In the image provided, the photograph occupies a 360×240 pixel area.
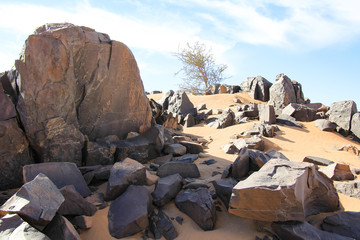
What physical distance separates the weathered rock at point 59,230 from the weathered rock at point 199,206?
49.4 inches

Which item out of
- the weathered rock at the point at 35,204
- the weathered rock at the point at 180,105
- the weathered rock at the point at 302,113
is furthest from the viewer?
the weathered rock at the point at 180,105

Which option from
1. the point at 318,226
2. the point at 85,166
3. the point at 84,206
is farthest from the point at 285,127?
the point at 84,206

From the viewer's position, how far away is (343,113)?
8.70m

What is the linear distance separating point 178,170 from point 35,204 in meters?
2.11

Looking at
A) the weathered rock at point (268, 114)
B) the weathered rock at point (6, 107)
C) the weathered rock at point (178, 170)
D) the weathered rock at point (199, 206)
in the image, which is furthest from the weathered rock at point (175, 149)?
the weathered rock at point (268, 114)

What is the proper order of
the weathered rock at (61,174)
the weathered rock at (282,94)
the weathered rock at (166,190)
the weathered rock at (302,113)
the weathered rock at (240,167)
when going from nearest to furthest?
the weathered rock at (61,174) → the weathered rock at (166,190) → the weathered rock at (240,167) → the weathered rock at (302,113) → the weathered rock at (282,94)

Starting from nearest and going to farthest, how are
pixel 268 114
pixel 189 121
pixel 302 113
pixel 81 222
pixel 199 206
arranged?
pixel 81 222
pixel 199 206
pixel 268 114
pixel 302 113
pixel 189 121

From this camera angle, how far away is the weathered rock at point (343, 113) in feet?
27.7

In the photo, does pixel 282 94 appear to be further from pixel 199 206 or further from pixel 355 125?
pixel 199 206

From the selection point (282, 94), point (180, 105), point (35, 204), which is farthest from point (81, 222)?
point (282, 94)

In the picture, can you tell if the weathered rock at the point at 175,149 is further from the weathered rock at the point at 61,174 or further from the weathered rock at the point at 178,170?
the weathered rock at the point at 61,174

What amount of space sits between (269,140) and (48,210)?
586 cm

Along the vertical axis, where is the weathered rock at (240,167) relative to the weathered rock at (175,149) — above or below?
above

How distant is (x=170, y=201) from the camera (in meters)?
3.38
